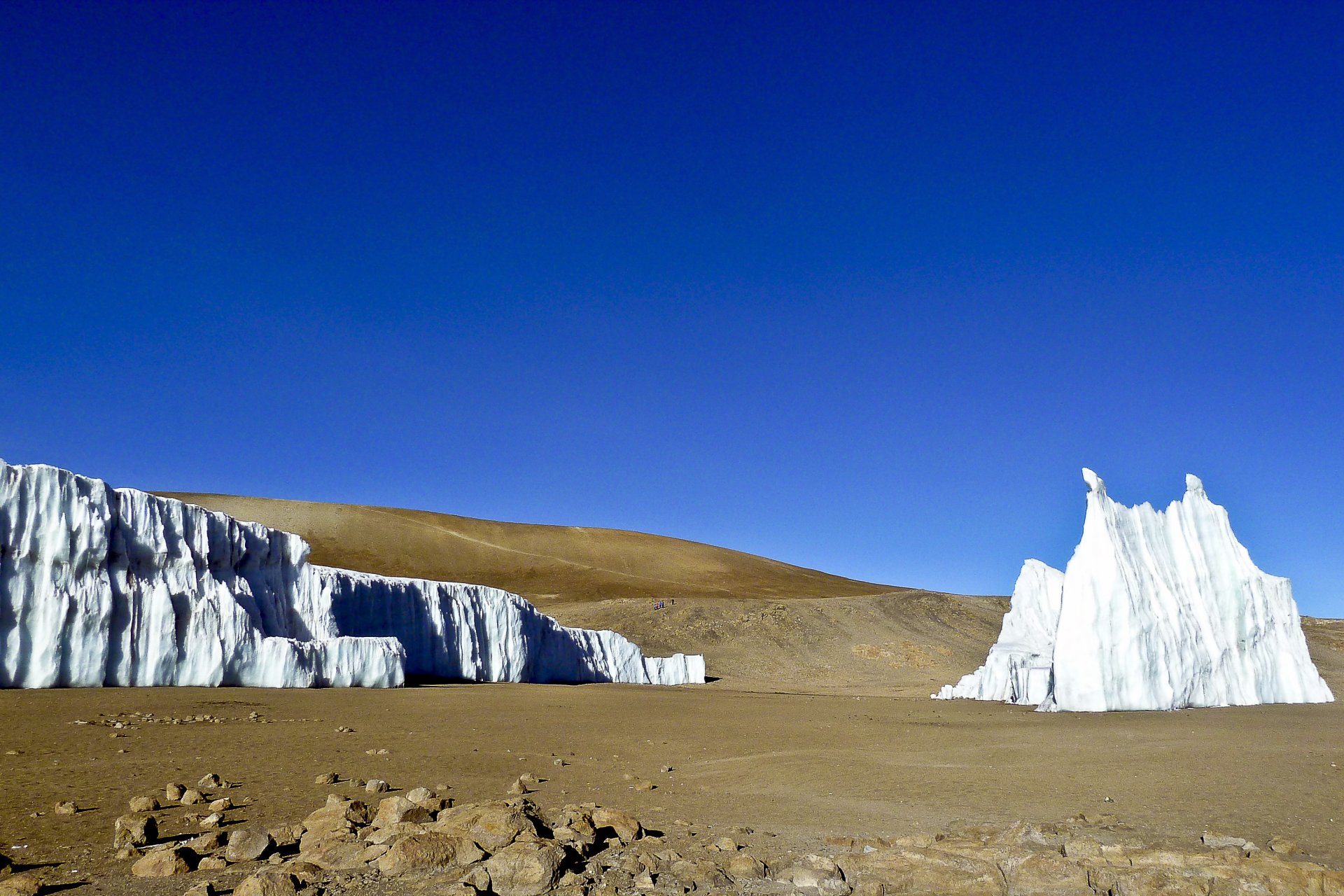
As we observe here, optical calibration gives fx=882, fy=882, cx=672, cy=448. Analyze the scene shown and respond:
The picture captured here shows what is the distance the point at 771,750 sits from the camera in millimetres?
14398

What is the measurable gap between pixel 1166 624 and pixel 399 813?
74.0 ft

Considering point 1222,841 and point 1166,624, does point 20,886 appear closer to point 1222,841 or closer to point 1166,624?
point 1222,841

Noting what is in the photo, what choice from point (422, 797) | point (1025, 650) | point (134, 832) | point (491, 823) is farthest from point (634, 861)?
point (1025, 650)

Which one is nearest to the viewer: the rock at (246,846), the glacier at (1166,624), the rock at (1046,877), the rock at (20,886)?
the rock at (20,886)

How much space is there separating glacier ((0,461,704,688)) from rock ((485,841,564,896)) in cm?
1657

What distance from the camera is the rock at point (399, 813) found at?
724cm

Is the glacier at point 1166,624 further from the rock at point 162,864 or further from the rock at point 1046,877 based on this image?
the rock at point 162,864

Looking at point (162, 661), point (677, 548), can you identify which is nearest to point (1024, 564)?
point (162, 661)

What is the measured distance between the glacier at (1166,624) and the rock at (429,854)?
20.4 m

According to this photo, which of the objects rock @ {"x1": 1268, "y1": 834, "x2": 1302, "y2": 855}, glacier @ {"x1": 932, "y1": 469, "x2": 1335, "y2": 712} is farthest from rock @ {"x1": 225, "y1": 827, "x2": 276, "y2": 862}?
glacier @ {"x1": 932, "y1": 469, "x2": 1335, "y2": 712}

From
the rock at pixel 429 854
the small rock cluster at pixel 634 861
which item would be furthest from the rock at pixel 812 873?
the rock at pixel 429 854

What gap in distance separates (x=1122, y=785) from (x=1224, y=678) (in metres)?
17.3

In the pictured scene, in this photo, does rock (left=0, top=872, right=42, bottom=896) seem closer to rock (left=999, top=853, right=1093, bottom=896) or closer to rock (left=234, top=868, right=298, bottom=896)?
rock (left=234, top=868, right=298, bottom=896)

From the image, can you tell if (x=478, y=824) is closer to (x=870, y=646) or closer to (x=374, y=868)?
(x=374, y=868)
